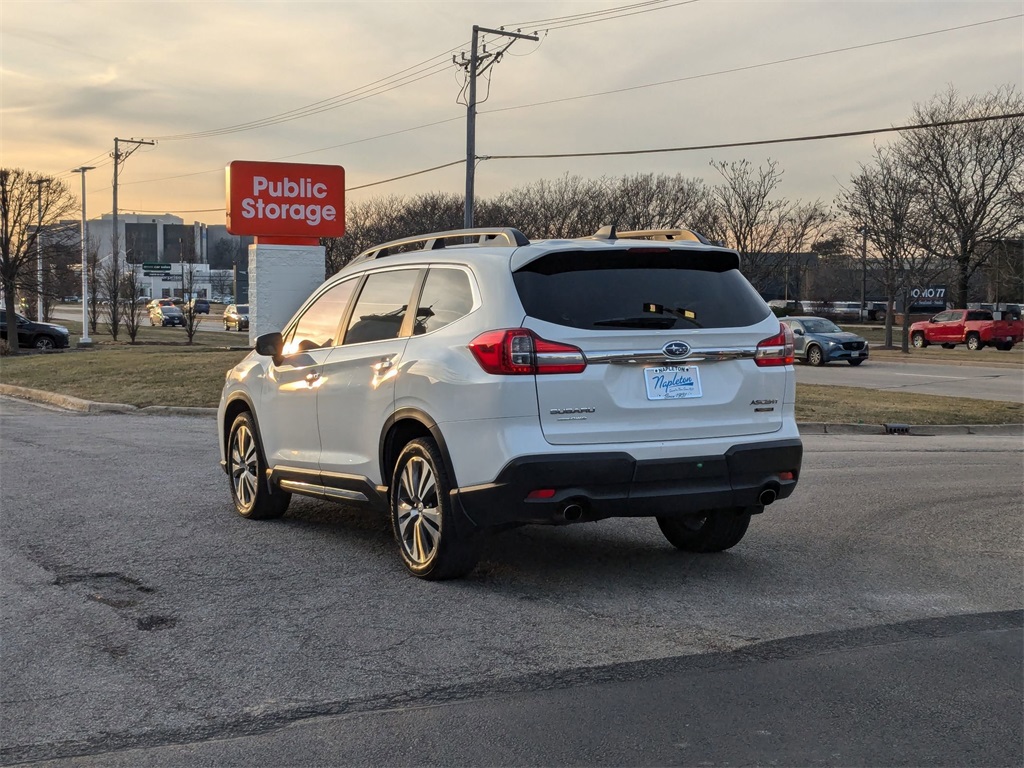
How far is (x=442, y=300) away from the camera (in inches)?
249

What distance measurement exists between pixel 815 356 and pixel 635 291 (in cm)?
2952

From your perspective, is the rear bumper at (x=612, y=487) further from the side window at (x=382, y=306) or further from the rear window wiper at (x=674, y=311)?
the side window at (x=382, y=306)

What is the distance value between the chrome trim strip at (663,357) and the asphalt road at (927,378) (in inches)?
711

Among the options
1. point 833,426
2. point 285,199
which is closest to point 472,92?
point 285,199

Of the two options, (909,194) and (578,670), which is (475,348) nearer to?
(578,670)

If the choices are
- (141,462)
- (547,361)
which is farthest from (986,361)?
(547,361)

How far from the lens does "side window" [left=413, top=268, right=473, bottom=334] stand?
6117mm

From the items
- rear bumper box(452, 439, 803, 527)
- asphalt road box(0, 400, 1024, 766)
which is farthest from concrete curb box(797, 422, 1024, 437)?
rear bumper box(452, 439, 803, 527)

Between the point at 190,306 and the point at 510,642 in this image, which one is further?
the point at 190,306

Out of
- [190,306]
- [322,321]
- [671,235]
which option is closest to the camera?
[671,235]

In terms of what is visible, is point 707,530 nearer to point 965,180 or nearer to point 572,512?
point 572,512

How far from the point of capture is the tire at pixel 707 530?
22.4ft

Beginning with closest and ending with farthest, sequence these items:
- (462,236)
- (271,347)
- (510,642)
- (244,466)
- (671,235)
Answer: (510,642) → (671,235) → (462,236) → (271,347) → (244,466)

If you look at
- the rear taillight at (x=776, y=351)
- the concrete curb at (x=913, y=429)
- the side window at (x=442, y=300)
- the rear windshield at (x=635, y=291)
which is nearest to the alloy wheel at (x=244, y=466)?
the side window at (x=442, y=300)
